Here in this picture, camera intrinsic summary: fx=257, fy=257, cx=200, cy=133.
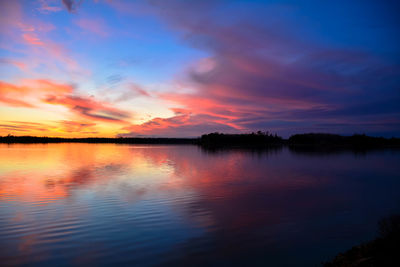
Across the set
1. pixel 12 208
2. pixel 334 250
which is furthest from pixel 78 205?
pixel 334 250

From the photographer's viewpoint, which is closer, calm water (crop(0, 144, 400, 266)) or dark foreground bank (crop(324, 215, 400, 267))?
dark foreground bank (crop(324, 215, 400, 267))

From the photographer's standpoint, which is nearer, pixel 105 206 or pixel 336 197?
pixel 105 206

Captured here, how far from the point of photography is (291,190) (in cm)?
2527

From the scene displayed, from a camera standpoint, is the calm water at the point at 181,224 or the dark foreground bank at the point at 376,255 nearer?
the dark foreground bank at the point at 376,255

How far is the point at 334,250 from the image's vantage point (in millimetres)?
10922

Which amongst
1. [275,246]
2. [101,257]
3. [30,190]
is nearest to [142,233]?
[101,257]

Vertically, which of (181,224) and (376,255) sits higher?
(376,255)

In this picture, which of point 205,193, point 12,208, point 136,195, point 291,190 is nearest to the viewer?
point 12,208

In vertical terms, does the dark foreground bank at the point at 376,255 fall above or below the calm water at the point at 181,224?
above

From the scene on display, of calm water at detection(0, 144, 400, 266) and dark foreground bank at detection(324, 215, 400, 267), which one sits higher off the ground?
dark foreground bank at detection(324, 215, 400, 267)

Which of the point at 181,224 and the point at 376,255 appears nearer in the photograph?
the point at 376,255

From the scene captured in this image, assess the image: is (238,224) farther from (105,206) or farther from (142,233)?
(105,206)

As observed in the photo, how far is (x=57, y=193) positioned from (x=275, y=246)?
60.5ft

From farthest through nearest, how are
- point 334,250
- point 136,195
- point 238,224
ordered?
point 136,195 → point 238,224 → point 334,250
